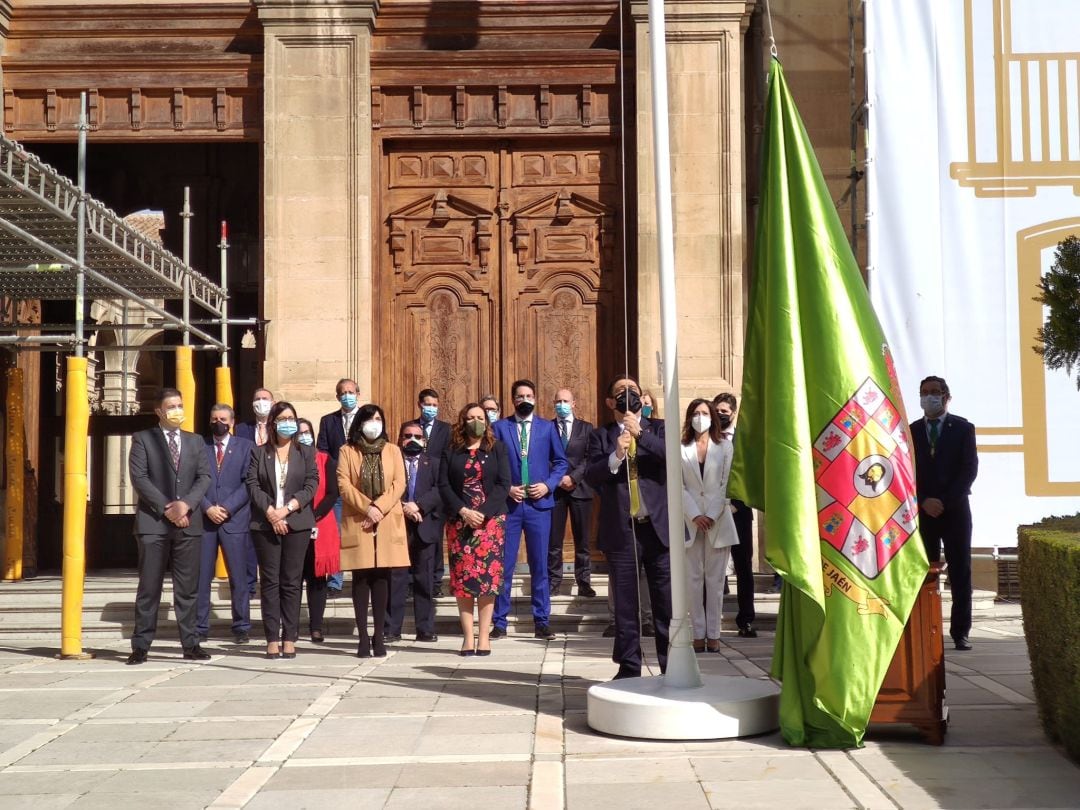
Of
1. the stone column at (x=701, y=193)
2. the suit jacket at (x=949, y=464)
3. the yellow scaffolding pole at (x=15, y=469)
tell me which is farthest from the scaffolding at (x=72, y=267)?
the suit jacket at (x=949, y=464)

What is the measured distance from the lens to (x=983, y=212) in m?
14.1

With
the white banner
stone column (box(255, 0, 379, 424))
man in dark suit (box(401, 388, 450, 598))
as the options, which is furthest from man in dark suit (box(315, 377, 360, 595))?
the white banner

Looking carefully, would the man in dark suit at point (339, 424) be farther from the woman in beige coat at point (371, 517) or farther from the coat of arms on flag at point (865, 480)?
the coat of arms on flag at point (865, 480)

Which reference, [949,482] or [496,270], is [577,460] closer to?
[949,482]

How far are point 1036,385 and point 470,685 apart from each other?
7499 mm

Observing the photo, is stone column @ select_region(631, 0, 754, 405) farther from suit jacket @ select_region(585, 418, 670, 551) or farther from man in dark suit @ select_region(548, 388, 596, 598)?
suit jacket @ select_region(585, 418, 670, 551)

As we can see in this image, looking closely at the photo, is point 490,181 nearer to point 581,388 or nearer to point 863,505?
point 581,388

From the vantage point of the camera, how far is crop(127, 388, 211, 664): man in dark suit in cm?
1089

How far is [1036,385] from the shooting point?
549 inches

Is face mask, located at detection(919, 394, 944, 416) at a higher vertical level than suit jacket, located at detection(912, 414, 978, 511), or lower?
higher

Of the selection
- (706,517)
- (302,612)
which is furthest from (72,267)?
(706,517)

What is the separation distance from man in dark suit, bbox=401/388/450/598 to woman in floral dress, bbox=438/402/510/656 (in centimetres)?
89

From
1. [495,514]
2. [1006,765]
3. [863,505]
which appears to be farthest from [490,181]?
[1006,765]

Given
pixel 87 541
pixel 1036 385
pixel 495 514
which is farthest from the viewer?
pixel 87 541
